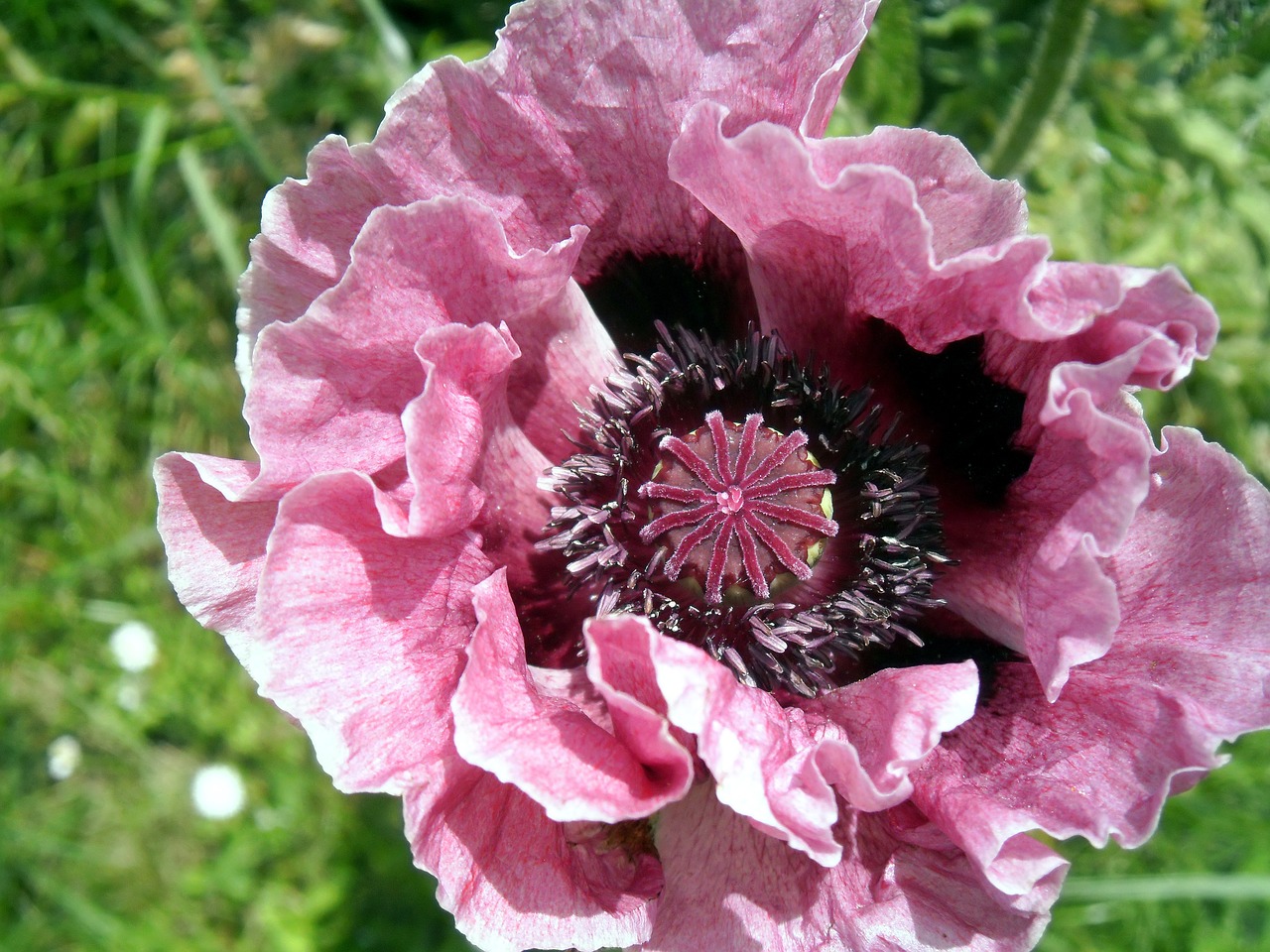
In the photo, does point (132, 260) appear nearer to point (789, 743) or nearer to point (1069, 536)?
point (789, 743)

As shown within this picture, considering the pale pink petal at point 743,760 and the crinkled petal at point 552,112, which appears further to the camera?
the crinkled petal at point 552,112

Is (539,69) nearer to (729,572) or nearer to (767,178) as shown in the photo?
(767,178)

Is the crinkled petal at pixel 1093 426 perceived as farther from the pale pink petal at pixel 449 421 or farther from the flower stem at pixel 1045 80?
the flower stem at pixel 1045 80

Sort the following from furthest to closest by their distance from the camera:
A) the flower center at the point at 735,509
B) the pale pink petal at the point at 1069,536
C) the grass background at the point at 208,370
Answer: the grass background at the point at 208,370
the flower center at the point at 735,509
the pale pink petal at the point at 1069,536

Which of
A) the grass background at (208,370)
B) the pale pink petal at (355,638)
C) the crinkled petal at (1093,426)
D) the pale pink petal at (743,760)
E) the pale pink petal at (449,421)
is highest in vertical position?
the crinkled petal at (1093,426)

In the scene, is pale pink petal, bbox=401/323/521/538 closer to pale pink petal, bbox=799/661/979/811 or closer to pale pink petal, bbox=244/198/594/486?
pale pink petal, bbox=244/198/594/486

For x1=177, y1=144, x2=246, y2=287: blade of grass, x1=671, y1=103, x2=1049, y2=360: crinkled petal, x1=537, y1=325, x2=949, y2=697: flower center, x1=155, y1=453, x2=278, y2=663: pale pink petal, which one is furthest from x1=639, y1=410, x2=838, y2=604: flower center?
x1=177, y1=144, x2=246, y2=287: blade of grass

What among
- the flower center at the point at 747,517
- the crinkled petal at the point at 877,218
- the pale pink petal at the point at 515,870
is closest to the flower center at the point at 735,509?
the flower center at the point at 747,517

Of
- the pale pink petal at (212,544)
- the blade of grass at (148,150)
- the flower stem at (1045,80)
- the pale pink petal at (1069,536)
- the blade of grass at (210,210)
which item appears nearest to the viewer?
the pale pink petal at (1069,536)
